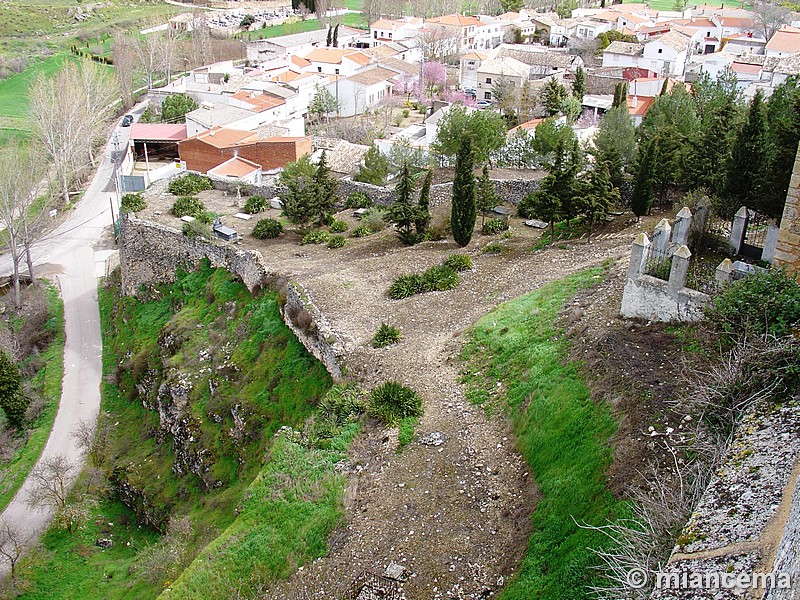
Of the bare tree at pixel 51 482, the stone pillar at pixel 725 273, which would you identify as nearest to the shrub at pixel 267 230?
the bare tree at pixel 51 482

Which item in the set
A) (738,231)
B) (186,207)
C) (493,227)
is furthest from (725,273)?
(186,207)

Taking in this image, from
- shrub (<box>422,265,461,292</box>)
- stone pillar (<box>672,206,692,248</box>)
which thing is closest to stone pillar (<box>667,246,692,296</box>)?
stone pillar (<box>672,206,692,248</box>)

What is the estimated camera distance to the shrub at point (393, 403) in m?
13.7

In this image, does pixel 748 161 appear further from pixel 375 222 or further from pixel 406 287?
pixel 375 222

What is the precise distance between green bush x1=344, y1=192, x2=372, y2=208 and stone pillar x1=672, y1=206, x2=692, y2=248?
586 inches

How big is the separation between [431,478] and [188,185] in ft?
72.1

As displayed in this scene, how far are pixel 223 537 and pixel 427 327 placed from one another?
269 inches

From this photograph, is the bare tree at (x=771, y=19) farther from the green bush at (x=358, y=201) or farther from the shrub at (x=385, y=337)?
the shrub at (x=385, y=337)

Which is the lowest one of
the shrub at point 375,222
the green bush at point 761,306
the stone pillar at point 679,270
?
the shrub at point 375,222

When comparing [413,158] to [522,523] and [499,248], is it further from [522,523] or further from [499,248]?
[522,523]

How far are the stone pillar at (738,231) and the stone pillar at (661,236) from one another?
2532 millimetres

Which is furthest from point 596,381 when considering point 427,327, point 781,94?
point 781,94

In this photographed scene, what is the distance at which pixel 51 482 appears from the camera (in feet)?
68.7

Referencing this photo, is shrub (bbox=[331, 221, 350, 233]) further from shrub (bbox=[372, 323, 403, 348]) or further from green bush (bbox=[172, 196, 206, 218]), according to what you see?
shrub (bbox=[372, 323, 403, 348])
